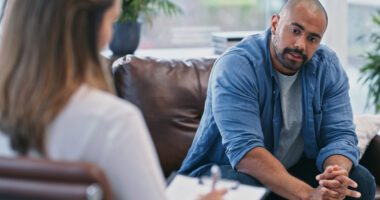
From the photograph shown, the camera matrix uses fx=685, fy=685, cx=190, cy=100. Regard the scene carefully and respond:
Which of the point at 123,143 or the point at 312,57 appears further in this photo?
the point at 312,57

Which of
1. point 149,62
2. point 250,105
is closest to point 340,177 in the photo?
point 250,105

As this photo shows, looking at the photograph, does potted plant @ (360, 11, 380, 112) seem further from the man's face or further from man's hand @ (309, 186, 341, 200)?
man's hand @ (309, 186, 341, 200)

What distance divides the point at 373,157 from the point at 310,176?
0.37m

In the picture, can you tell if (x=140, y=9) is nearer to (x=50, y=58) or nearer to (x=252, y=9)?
(x=252, y=9)

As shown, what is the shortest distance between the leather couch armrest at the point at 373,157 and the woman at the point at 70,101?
5.43ft

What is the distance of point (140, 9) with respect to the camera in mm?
3664

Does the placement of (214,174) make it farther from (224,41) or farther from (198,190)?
(224,41)

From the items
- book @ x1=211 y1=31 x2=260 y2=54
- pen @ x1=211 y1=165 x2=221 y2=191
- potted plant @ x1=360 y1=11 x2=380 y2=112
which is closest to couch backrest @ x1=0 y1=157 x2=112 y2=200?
pen @ x1=211 y1=165 x2=221 y2=191

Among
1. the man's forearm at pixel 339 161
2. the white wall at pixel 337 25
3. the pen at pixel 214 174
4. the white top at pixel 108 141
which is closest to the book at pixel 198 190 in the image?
the pen at pixel 214 174

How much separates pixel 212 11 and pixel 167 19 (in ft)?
1.04

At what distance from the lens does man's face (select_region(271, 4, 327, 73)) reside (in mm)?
2387

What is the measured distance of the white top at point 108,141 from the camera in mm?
1170

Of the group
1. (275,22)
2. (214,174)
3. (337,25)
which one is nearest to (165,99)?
(275,22)

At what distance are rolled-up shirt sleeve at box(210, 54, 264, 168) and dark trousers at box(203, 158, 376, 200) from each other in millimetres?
50
